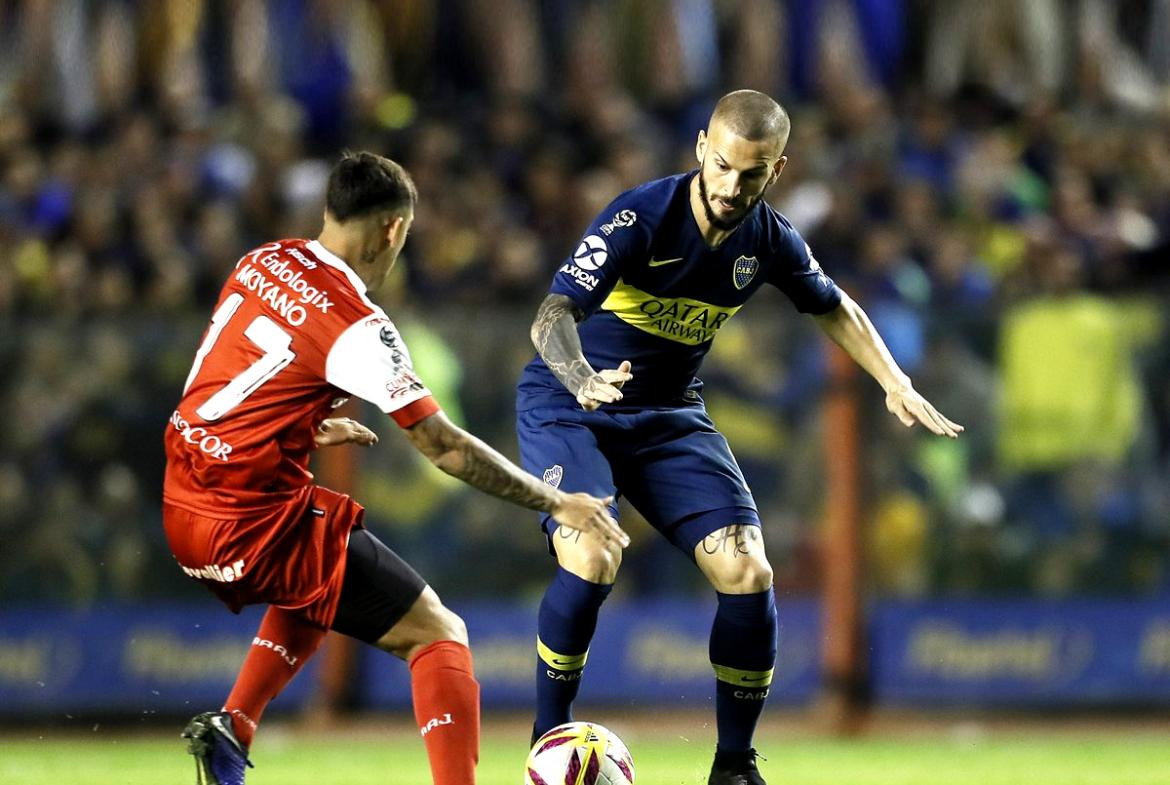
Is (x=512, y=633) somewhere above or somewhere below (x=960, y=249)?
below

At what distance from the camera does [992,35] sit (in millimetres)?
15688

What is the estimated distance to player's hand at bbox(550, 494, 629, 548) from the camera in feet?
18.0

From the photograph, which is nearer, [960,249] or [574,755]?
[574,755]

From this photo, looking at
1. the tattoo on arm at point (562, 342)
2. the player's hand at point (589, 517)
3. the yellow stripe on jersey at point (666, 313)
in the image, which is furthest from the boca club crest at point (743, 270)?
the player's hand at point (589, 517)

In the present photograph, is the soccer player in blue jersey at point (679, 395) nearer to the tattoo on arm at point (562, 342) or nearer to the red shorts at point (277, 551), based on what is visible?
the tattoo on arm at point (562, 342)

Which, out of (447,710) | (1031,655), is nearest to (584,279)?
(447,710)

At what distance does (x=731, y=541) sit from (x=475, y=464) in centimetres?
131

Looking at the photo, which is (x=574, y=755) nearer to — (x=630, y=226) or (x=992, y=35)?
(x=630, y=226)

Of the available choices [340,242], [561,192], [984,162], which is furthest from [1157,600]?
[340,242]

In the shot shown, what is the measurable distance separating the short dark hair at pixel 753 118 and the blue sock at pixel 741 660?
63.4 inches

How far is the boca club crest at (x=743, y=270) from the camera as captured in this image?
265 inches

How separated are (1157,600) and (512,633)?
395cm

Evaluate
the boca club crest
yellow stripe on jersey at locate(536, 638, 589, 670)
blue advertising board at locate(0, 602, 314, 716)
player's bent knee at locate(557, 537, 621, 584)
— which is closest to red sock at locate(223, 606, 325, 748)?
yellow stripe on jersey at locate(536, 638, 589, 670)

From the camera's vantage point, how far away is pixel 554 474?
21.5 ft
